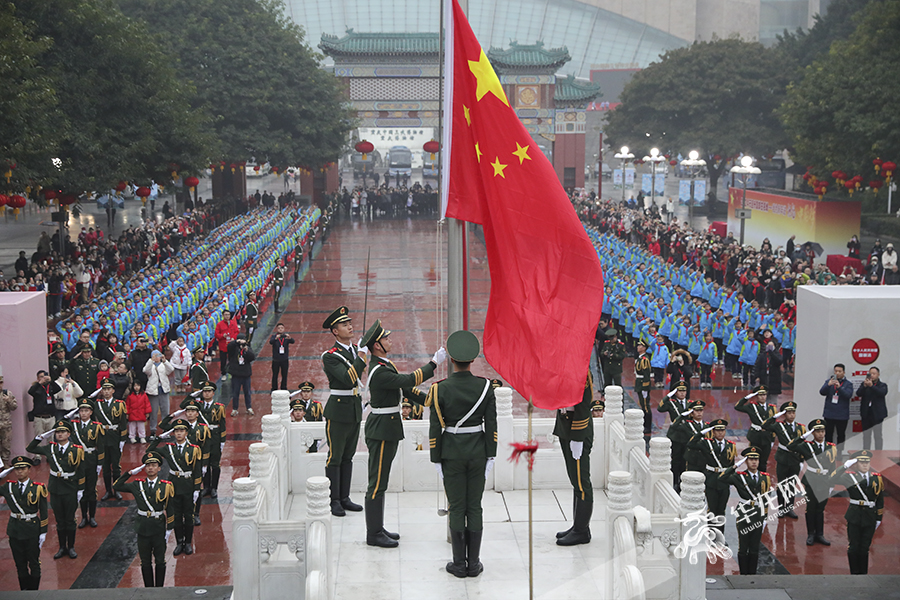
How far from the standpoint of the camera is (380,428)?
8336 millimetres

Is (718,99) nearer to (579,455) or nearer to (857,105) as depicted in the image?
(857,105)

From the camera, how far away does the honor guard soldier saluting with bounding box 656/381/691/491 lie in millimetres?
11750

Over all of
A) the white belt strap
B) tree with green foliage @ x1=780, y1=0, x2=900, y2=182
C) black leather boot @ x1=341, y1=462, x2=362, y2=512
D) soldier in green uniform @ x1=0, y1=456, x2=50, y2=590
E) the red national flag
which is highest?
tree with green foliage @ x1=780, y1=0, x2=900, y2=182

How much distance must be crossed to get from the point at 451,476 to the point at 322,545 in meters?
1.14

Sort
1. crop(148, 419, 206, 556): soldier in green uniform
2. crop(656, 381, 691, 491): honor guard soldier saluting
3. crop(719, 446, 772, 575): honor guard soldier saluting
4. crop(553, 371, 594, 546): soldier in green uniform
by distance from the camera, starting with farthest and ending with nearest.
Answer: crop(656, 381, 691, 491): honor guard soldier saluting → crop(148, 419, 206, 556): soldier in green uniform → crop(719, 446, 772, 575): honor guard soldier saluting → crop(553, 371, 594, 546): soldier in green uniform

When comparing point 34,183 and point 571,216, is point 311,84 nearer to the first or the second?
point 34,183

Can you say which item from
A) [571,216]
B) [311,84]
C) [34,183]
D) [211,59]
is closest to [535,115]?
[311,84]

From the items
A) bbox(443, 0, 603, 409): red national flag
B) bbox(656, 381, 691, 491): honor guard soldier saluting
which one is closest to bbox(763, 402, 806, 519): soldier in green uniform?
bbox(656, 381, 691, 491): honor guard soldier saluting

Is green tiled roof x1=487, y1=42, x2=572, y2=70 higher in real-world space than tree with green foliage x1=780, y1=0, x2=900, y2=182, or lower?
higher

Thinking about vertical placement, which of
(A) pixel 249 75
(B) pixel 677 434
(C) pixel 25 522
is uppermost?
(A) pixel 249 75

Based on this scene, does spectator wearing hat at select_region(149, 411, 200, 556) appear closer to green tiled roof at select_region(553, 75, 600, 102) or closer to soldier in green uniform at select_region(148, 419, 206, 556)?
soldier in green uniform at select_region(148, 419, 206, 556)

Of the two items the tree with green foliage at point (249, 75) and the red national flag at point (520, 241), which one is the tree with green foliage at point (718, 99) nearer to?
the tree with green foliage at point (249, 75)

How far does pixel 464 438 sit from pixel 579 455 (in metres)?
1.25

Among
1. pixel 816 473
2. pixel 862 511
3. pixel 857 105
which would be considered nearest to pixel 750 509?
pixel 862 511
